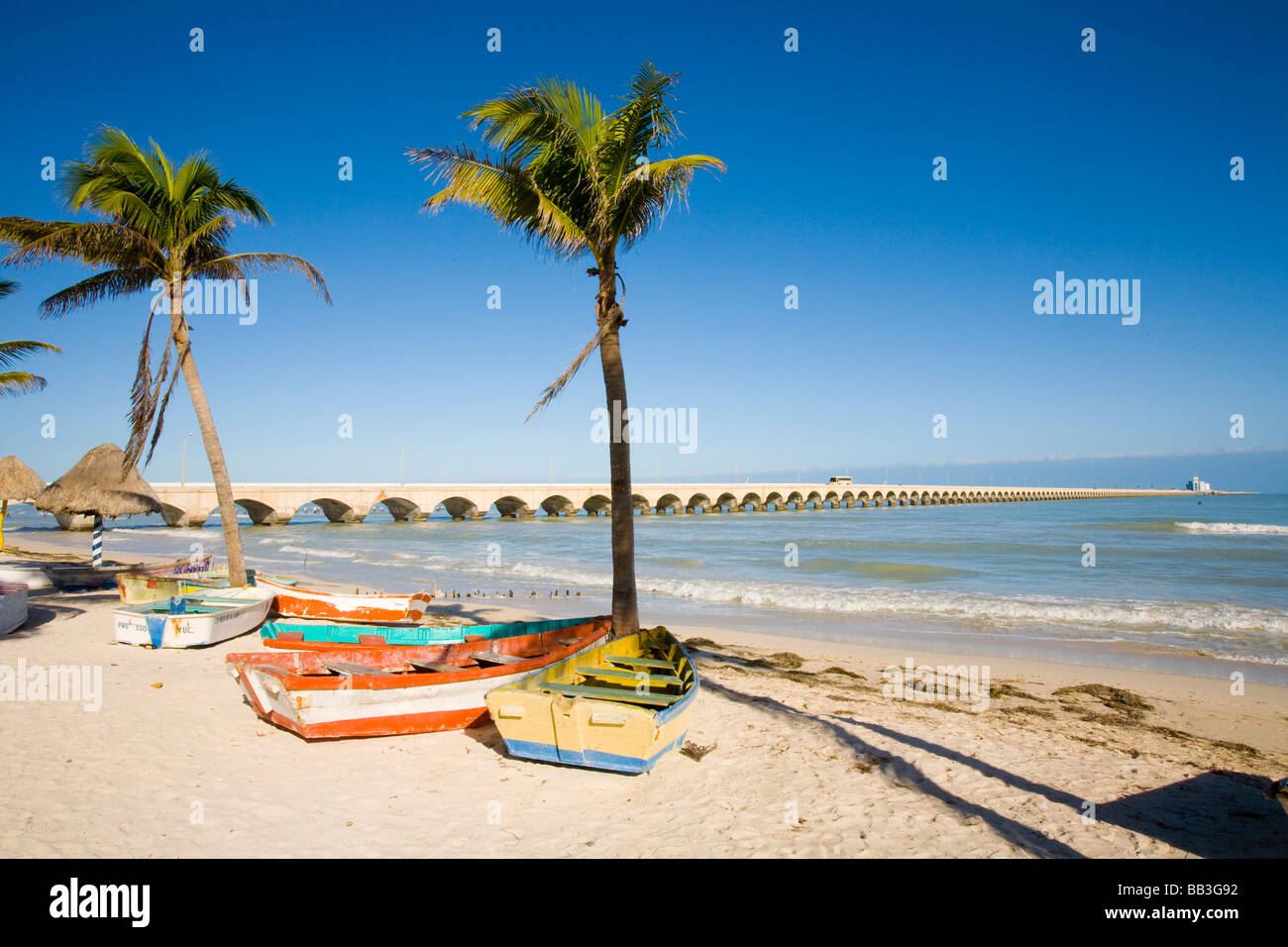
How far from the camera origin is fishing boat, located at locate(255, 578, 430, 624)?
11.4 metres

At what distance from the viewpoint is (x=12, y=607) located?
10.9m

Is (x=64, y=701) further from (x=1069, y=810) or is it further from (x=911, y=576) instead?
(x=911, y=576)

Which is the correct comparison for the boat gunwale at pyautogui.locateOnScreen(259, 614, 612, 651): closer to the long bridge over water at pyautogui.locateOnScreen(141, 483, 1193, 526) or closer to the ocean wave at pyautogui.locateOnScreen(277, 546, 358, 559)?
the ocean wave at pyautogui.locateOnScreen(277, 546, 358, 559)

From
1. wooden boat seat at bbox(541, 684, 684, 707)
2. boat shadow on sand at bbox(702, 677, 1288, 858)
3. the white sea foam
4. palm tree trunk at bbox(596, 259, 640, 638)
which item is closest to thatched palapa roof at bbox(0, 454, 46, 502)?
palm tree trunk at bbox(596, 259, 640, 638)

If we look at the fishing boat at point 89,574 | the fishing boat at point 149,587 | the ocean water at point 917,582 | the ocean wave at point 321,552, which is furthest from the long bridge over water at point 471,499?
the fishing boat at point 149,587

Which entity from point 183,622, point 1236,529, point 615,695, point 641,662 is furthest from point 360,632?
point 1236,529

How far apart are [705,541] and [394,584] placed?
21.6m

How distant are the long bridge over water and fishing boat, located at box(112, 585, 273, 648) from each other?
3801 cm

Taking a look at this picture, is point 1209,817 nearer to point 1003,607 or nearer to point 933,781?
point 933,781

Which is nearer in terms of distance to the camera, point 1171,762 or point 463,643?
point 1171,762

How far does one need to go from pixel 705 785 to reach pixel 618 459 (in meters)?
3.88

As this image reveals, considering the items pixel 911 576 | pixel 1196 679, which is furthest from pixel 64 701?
pixel 911 576

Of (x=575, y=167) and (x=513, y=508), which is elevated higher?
(x=575, y=167)

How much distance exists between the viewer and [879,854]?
4.31m
